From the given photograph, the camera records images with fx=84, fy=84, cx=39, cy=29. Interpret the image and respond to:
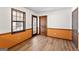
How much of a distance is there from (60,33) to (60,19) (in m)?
0.92

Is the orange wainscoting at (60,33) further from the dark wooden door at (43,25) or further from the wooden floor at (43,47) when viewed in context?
the wooden floor at (43,47)

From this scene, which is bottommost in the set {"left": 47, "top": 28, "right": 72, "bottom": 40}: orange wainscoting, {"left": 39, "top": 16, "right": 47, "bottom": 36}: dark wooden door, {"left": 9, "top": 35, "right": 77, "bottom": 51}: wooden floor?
{"left": 9, "top": 35, "right": 77, "bottom": 51}: wooden floor

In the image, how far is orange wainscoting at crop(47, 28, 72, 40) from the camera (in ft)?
16.2

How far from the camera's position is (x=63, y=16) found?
5.31 m

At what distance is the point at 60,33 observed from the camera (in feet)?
18.2

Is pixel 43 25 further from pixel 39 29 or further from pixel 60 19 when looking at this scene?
pixel 60 19

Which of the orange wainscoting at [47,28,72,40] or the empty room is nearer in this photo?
the empty room

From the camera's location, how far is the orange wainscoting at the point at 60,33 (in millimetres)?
4952

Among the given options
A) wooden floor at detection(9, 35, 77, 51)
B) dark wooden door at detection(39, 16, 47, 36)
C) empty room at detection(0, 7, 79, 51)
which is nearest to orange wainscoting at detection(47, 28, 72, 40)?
empty room at detection(0, 7, 79, 51)

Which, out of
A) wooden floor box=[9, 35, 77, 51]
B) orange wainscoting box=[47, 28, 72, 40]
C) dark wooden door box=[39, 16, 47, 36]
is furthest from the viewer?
dark wooden door box=[39, 16, 47, 36]

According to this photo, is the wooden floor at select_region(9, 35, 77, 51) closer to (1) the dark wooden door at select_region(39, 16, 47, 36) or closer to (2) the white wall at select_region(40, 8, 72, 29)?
(2) the white wall at select_region(40, 8, 72, 29)
